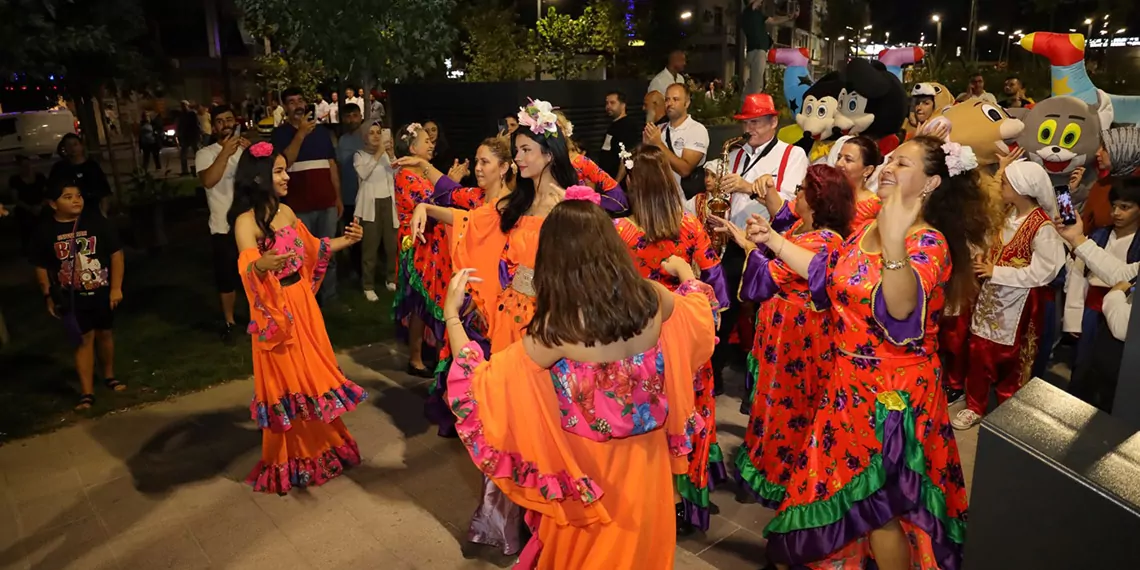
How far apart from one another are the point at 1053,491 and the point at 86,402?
627 cm

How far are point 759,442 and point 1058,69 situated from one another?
185 inches

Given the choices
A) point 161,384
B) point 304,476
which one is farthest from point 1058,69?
point 161,384

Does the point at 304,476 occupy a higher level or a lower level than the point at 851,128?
lower

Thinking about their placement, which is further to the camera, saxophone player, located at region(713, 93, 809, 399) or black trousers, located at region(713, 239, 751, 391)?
black trousers, located at region(713, 239, 751, 391)

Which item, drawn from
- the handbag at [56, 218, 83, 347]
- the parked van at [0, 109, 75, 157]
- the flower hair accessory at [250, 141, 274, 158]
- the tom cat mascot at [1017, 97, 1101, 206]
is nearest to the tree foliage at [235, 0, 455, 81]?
the handbag at [56, 218, 83, 347]

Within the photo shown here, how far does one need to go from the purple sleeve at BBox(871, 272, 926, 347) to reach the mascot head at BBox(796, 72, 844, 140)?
3.95m

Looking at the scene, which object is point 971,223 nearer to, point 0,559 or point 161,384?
point 0,559

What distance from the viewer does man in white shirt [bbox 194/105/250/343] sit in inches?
278

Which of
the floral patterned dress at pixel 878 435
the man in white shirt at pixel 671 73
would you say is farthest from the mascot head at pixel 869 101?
the floral patterned dress at pixel 878 435

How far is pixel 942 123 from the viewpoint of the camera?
10.5 ft

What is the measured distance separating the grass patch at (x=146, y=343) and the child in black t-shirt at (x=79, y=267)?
0.40 meters

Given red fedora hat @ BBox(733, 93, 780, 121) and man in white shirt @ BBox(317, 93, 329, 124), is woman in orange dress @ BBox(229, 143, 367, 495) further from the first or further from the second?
man in white shirt @ BBox(317, 93, 329, 124)

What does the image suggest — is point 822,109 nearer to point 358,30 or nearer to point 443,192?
point 443,192

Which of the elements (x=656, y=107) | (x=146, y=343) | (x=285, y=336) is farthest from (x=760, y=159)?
(x=146, y=343)
